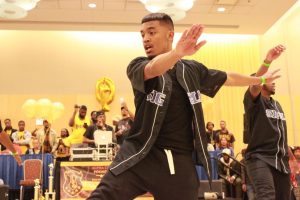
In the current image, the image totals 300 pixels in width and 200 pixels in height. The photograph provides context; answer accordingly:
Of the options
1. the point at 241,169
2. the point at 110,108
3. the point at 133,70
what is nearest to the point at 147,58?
the point at 133,70

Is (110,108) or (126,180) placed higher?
(110,108)

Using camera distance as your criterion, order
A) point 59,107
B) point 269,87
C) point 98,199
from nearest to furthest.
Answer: point 98,199
point 269,87
point 59,107

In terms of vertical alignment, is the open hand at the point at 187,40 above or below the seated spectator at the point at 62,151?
above

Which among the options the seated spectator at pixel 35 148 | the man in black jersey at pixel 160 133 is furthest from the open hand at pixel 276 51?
the seated spectator at pixel 35 148

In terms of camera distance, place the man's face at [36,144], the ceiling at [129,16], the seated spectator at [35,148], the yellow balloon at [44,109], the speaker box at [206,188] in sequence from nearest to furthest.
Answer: the speaker box at [206,188] < the seated spectator at [35,148] < the man's face at [36,144] < the yellow balloon at [44,109] < the ceiling at [129,16]

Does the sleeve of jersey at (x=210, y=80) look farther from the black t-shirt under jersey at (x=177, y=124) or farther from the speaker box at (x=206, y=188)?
the speaker box at (x=206, y=188)

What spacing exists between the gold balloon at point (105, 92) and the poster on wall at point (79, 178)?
727 cm

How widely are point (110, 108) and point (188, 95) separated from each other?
12.3 metres

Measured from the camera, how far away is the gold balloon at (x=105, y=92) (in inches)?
567

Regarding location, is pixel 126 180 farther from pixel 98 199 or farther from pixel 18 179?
pixel 18 179

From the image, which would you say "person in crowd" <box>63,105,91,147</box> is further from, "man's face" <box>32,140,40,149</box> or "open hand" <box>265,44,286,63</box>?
"open hand" <box>265,44,286,63</box>

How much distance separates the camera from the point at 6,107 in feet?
46.0

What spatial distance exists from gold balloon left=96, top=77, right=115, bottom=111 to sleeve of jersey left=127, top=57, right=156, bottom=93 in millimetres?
12087

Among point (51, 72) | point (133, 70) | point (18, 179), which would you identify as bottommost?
point (18, 179)
